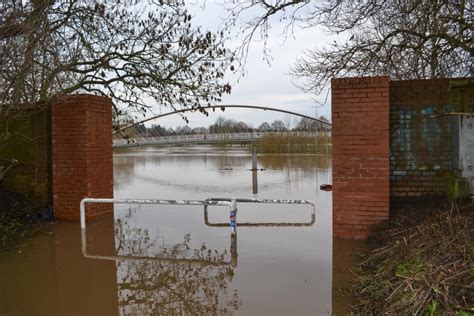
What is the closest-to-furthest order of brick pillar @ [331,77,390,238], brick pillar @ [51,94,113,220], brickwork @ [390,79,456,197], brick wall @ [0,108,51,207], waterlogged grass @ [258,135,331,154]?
brick pillar @ [331,77,390,238] → brickwork @ [390,79,456,197] → brick pillar @ [51,94,113,220] → brick wall @ [0,108,51,207] → waterlogged grass @ [258,135,331,154]

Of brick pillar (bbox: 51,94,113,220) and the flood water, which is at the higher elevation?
brick pillar (bbox: 51,94,113,220)

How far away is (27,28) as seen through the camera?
502 cm

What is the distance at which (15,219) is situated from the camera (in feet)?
21.6

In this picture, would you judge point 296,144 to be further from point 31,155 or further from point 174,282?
point 174,282

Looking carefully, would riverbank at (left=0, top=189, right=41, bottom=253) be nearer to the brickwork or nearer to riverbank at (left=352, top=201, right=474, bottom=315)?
riverbank at (left=352, top=201, right=474, bottom=315)

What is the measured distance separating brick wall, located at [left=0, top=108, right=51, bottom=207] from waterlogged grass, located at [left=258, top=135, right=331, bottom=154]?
29808 mm

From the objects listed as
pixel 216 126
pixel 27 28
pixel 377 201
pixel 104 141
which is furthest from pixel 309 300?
pixel 216 126

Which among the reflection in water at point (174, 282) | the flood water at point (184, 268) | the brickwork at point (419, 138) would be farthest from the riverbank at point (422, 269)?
the reflection in water at point (174, 282)

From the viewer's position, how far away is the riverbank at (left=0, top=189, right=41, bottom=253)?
5.77 meters

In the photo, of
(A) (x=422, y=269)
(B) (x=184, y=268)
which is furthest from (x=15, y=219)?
(A) (x=422, y=269)

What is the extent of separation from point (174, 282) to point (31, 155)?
16.3ft

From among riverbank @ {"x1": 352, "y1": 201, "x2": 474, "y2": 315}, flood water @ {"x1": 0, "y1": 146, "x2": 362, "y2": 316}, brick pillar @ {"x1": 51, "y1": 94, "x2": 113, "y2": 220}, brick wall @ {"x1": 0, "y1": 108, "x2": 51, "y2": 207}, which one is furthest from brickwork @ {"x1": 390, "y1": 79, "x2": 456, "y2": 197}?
brick wall @ {"x1": 0, "y1": 108, "x2": 51, "y2": 207}

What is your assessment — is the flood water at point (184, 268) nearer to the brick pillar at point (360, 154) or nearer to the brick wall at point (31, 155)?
the brick pillar at point (360, 154)

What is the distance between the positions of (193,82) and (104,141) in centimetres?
207
